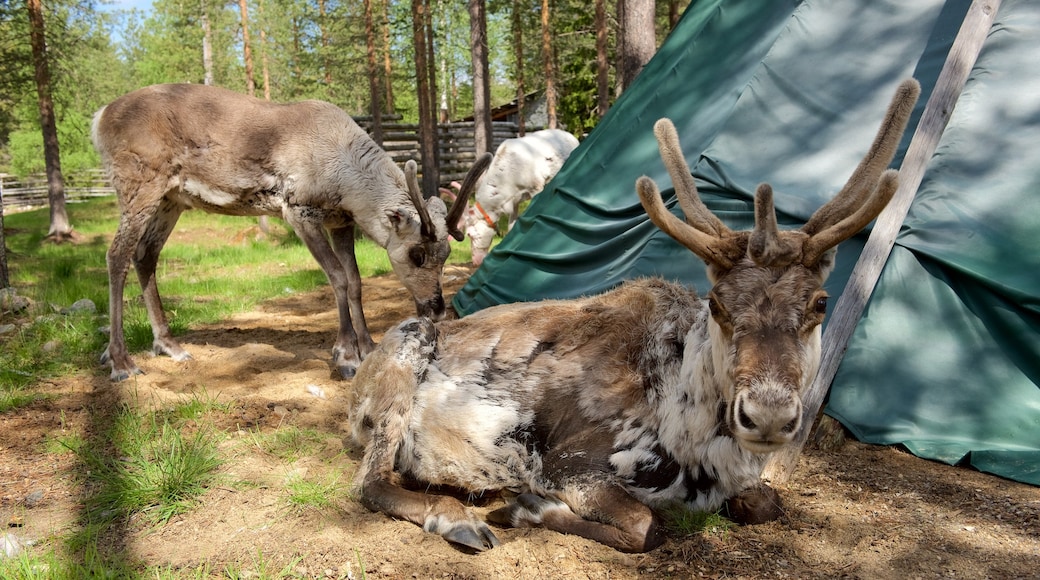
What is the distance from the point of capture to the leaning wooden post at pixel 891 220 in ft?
11.8

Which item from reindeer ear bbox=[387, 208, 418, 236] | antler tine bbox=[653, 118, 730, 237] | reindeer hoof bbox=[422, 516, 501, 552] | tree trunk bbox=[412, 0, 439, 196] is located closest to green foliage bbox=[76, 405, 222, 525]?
reindeer hoof bbox=[422, 516, 501, 552]

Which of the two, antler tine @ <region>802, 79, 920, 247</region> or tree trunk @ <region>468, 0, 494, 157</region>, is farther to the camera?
tree trunk @ <region>468, 0, 494, 157</region>

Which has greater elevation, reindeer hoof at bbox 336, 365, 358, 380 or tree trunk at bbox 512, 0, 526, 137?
tree trunk at bbox 512, 0, 526, 137

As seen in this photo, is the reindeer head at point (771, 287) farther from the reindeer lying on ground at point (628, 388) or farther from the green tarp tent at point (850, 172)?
the green tarp tent at point (850, 172)

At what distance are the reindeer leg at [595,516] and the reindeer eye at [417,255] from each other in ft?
10.2

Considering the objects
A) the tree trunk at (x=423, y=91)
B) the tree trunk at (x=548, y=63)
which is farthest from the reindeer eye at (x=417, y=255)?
the tree trunk at (x=548, y=63)

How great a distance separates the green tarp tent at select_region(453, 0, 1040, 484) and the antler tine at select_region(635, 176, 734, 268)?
1747 millimetres

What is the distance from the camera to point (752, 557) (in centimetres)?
285

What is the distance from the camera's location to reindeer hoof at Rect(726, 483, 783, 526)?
3113 mm

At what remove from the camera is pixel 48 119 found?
13.9 m

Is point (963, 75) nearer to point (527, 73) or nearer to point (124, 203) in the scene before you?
point (124, 203)

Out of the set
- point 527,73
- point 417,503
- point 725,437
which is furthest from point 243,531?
point 527,73

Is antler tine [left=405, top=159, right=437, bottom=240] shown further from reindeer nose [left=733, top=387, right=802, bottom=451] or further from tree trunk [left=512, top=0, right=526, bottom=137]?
tree trunk [left=512, top=0, right=526, bottom=137]

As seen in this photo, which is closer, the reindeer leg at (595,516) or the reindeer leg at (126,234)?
the reindeer leg at (595,516)
